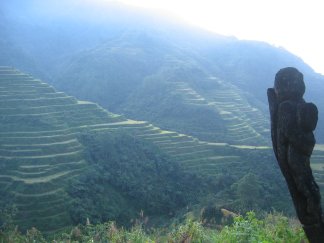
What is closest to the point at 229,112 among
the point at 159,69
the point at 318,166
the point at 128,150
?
the point at 318,166

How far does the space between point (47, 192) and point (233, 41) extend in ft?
347

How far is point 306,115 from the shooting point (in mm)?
4008

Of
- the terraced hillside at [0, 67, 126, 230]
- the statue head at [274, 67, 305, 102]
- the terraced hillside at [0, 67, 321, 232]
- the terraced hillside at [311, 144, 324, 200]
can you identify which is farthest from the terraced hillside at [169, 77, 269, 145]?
the statue head at [274, 67, 305, 102]

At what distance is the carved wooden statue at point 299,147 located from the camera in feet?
13.3

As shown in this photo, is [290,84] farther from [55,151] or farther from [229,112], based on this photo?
[229,112]

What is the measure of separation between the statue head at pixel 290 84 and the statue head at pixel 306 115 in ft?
0.69

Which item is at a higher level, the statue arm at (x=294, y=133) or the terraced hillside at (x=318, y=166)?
the statue arm at (x=294, y=133)

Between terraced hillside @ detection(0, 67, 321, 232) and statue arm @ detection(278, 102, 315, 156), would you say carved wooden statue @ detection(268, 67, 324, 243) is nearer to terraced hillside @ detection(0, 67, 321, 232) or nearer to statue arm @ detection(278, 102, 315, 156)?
statue arm @ detection(278, 102, 315, 156)

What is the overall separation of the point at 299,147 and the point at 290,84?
72 centimetres

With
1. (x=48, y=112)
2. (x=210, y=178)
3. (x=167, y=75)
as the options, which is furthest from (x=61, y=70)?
(x=210, y=178)

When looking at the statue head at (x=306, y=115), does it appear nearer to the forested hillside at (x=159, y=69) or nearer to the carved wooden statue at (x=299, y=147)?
the carved wooden statue at (x=299, y=147)

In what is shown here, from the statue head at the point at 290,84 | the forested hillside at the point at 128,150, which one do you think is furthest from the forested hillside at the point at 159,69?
the statue head at the point at 290,84

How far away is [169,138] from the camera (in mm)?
40000

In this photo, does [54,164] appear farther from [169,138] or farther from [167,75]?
[167,75]
